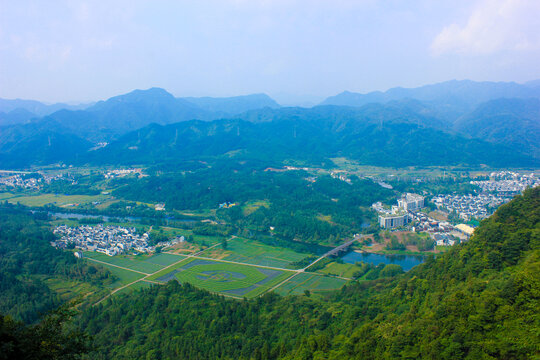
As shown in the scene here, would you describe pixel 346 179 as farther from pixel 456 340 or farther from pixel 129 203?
pixel 456 340

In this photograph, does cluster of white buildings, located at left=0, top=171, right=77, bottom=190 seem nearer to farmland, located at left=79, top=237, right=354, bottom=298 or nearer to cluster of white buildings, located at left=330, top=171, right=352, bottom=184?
farmland, located at left=79, top=237, right=354, bottom=298

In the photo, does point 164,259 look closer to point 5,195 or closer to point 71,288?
Result: point 71,288

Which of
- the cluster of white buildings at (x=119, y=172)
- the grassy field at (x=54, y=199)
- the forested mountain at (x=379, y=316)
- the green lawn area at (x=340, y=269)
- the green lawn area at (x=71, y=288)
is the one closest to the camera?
the forested mountain at (x=379, y=316)

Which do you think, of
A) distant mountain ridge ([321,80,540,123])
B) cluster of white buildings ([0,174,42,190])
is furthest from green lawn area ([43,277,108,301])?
distant mountain ridge ([321,80,540,123])

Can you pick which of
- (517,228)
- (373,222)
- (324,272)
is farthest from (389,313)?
(373,222)

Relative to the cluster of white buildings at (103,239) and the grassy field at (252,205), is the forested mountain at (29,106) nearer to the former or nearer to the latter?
the cluster of white buildings at (103,239)

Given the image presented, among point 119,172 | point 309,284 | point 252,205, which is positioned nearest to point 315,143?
point 119,172

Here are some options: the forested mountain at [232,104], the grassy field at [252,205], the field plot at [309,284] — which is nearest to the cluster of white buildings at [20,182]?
the grassy field at [252,205]
